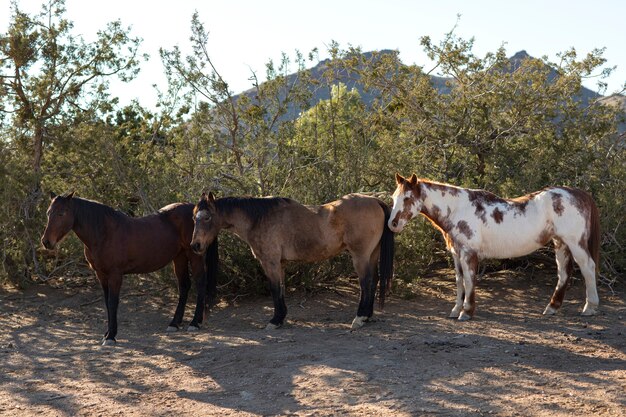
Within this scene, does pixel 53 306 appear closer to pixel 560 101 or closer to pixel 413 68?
pixel 413 68

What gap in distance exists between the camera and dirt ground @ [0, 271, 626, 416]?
5504 mm

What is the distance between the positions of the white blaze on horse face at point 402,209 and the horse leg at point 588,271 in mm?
1676

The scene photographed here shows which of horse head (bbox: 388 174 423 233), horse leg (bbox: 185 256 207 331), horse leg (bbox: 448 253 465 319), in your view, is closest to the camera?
horse head (bbox: 388 174 423 233)

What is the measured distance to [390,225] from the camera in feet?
26.5

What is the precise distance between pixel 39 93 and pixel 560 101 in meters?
7.53

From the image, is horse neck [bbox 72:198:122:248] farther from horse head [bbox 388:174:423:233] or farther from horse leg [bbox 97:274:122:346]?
horse head [bbox 388:174:423:233]

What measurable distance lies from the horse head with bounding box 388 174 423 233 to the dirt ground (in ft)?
3.50

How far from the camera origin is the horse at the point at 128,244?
7953 mm

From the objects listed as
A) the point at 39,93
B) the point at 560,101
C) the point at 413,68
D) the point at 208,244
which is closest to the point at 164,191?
the point at 208,244

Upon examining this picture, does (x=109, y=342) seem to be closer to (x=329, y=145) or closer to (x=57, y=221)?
(x=57, y=221)

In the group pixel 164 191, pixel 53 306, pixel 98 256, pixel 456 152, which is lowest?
pixel 53 306

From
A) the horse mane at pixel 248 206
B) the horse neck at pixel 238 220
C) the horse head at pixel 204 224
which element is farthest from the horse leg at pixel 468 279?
the horse head at pixel 204 224

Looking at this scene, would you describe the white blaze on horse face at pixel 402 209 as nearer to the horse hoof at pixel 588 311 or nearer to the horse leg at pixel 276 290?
the horse leg at pixel 276 290

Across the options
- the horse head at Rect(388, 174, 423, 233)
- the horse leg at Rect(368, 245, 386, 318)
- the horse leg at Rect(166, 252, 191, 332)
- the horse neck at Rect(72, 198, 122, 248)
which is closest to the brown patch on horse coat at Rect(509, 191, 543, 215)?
the horse head at Rect(388, 174, 423, 233)
